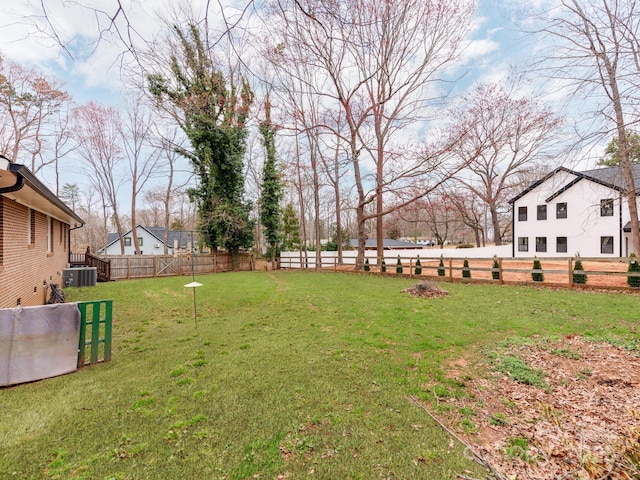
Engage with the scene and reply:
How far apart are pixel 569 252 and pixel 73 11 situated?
23.6 m

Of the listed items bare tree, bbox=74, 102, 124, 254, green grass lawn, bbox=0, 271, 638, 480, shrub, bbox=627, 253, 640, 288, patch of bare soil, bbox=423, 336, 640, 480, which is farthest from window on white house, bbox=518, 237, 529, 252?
bare tree, bbox=74, 102, 124, 254

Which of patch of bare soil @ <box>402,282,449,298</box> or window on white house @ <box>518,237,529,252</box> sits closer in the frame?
patch of bare soil @ <box>402,282,449,298</box>

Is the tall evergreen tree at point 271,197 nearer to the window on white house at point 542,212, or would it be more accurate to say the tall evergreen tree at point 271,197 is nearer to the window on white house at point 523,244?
the window on white house at point 523,244

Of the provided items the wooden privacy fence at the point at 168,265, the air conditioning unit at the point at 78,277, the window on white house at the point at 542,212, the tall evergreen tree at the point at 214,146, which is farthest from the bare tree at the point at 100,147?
the window on white house at the point at 542,212

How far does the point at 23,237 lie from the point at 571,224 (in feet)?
83.0

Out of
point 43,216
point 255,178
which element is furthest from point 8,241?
point 255,178

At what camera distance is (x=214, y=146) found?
17.4m

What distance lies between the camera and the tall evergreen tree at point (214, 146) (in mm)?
15938

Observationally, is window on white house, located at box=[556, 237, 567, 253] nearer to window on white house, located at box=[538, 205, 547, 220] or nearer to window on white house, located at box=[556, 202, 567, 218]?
window on white house, located at box=[556, 202, 567, 218]

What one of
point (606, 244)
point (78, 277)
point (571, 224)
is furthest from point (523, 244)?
point (78, 277)

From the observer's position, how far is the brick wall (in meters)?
5.14

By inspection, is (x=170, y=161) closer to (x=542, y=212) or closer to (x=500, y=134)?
(x=500, y=134)

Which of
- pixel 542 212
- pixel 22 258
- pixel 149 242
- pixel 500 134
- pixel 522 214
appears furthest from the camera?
pixel 149 242

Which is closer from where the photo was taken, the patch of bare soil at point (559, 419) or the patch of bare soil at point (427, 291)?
the patch of bare soil at point (559, 419)
